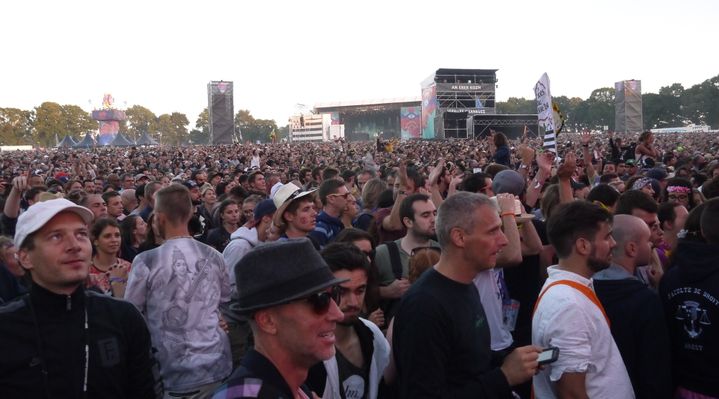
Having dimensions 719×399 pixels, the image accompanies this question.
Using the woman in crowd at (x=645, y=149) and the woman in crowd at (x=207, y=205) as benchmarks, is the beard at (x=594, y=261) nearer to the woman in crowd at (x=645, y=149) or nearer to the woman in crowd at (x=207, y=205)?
the woman in crowd at (x=207, y=205)

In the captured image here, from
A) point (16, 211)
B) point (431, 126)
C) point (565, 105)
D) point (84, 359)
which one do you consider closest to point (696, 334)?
point (84, 359)

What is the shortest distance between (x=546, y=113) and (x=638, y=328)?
24.4 ft

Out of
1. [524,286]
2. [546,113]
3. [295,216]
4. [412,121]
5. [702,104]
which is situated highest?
[702,104]

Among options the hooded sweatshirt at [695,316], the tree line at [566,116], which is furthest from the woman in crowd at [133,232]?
the tree line at [566,116]

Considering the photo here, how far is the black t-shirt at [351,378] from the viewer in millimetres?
3004

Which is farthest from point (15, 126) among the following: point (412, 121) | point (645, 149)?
point (645, 149)

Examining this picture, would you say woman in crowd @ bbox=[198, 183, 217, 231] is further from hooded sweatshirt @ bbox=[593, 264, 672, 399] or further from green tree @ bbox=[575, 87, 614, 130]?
green tree @ bbox=[575, 87, 614, 130]

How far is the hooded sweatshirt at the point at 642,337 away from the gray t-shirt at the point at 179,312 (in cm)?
236

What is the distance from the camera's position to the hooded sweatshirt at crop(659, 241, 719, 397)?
10.2ft

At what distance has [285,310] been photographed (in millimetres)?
1913

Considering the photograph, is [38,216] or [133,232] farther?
[133,232]

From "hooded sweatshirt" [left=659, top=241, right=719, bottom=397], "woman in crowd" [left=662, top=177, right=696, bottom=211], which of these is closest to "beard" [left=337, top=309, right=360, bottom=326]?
"hooded sweatshirt" [left=659, top=241, right=719, bottom=397]

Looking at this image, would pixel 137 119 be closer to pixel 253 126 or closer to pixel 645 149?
pixel 253 126

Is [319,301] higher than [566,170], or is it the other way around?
[566,170]
